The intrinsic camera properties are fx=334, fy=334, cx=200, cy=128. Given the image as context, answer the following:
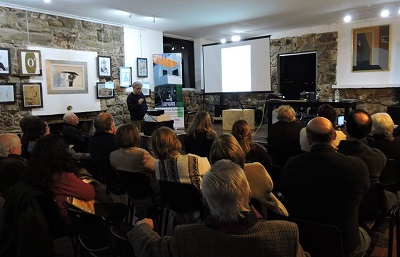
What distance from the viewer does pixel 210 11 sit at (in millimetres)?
6598

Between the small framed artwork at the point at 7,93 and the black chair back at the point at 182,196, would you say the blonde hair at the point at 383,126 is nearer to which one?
the black chair back at the point at 182,196

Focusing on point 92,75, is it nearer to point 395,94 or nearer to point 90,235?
point 90,235

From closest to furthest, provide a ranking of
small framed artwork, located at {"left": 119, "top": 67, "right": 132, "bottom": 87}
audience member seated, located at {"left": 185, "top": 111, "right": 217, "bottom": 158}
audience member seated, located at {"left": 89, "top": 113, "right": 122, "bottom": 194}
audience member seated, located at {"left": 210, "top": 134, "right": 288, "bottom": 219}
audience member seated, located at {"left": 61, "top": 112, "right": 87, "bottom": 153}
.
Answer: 1. audience member seated, located at {"left": 210, "top": 134, "right": 288, "bottom": 219}
2. audience member seated, located at {"left": 89, "top": 113, "right": 122, "bottom": 194}
3. audience member seated, located at {"left": 185, "top": 111, "right": 217, "bottom": 158}
4. audience member seated, located at {"left": 61, "top": 112, "right": 87, "bottom": 153}
5. small framed artwork, located at {"left": 119, "top": 67, "right": 132, "bottom": 87}

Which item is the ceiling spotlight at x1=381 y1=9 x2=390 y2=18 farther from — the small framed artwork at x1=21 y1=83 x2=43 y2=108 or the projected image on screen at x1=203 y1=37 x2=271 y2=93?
the small framed artwork at x1=21 y1=83 x2=43 y2=108

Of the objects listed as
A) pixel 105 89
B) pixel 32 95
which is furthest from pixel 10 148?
pixel 105 89

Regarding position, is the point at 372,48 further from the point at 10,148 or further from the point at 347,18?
the point at 10,148

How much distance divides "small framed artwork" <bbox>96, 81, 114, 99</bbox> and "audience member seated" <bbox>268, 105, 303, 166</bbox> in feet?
14.7

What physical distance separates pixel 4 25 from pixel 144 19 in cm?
263

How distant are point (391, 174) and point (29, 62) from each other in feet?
18.7

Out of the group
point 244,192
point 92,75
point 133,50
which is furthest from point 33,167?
point 133,50

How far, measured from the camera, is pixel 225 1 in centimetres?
589

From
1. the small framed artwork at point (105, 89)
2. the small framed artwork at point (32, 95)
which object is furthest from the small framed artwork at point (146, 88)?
the small framed artwork at point (32, 95)

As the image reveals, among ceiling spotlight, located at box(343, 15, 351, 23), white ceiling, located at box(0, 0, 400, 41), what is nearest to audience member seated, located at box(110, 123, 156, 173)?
white ceiling, located at box(0, 0, 400, 41)

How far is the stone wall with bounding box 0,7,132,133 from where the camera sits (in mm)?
5645
